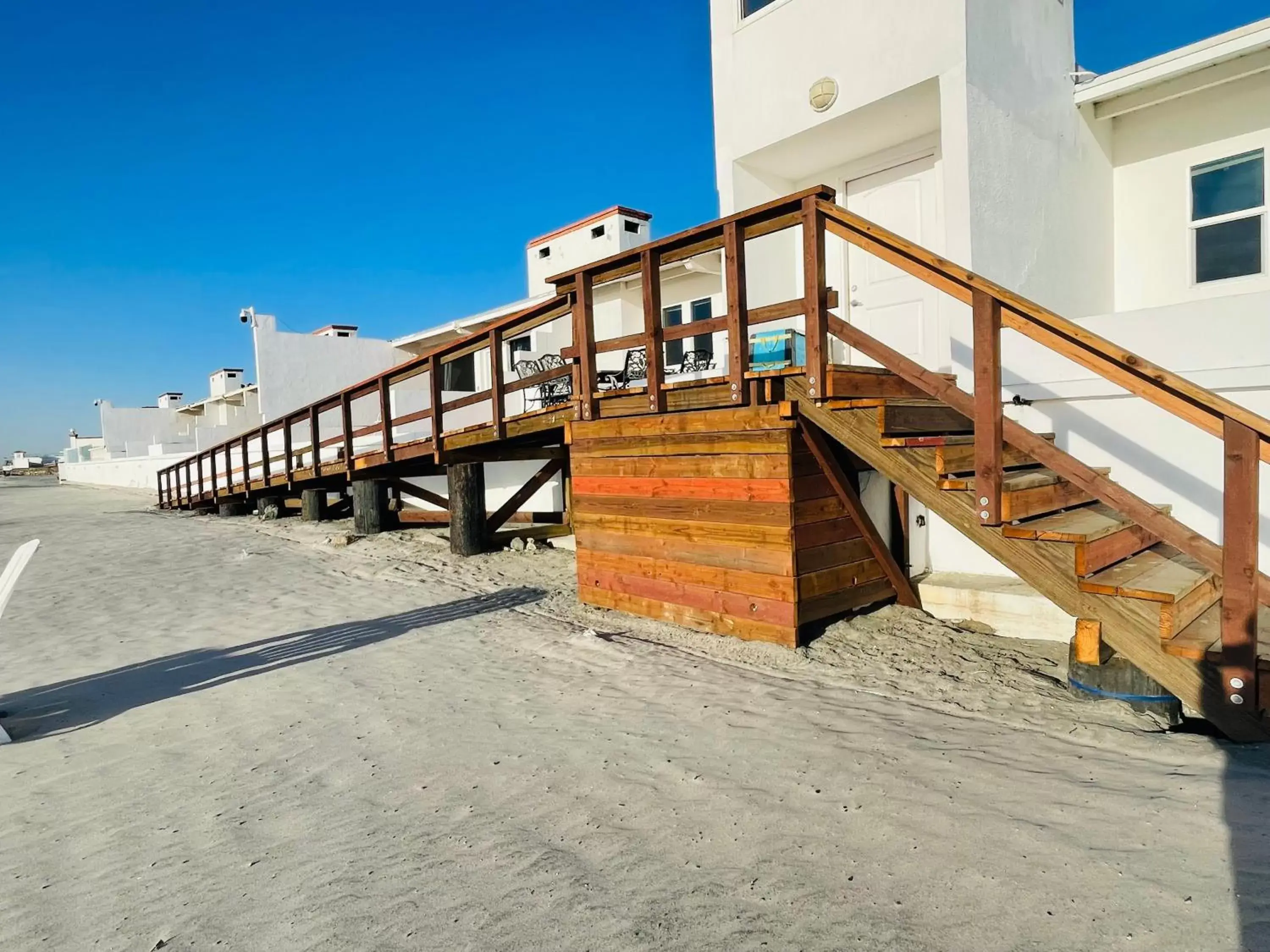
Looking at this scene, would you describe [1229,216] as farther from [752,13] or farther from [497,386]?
[497,386]

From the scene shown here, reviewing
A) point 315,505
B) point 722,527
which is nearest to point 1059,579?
point 722,527

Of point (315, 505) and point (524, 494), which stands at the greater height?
point (524, 494)

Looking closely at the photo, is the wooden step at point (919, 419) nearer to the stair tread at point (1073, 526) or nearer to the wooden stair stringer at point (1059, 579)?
the wooden stair stringer at point (1059, 579)

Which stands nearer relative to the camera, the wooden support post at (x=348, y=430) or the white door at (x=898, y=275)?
the white door at (x=898, y=275)

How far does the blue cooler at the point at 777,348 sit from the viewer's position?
6.92m

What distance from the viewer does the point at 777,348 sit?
24.3 ft

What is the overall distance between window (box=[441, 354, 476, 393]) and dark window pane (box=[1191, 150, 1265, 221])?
16.5 meters

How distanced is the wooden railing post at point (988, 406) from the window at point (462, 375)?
1784 centimetres

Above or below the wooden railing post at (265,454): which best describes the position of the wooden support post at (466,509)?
below

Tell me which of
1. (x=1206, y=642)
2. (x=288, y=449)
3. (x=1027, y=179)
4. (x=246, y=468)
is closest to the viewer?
(x=1206, y=642)

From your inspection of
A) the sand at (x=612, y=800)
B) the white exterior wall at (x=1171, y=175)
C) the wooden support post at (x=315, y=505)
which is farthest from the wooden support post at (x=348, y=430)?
the white exterior wall at (x=1171, y=175)

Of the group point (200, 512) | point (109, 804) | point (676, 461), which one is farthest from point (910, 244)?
point (200, 512)

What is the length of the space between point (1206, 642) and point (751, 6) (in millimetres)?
7309

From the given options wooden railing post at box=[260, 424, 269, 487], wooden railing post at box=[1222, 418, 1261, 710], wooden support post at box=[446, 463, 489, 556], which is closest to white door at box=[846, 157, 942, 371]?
wooden railing post at box=[1222, 418, 1261, 710]
